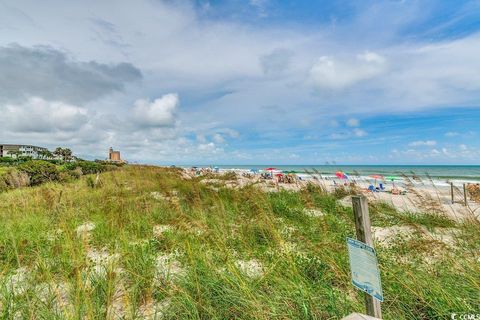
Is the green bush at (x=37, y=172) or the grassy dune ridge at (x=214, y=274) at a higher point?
the green bush at (x=37, y=172)

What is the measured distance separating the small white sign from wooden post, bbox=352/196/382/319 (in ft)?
0.46

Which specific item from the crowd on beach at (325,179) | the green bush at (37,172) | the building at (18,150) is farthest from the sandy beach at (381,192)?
the building at (18,150)

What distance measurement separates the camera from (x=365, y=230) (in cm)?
191

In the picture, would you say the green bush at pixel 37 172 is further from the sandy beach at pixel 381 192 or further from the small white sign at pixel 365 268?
the small white sign at pixel 365 268

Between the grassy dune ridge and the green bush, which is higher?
the green bush

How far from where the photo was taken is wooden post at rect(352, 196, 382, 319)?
73.5 inches

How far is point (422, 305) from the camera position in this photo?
2537mm

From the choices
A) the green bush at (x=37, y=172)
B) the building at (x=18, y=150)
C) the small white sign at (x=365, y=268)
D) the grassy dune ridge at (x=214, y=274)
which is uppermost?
the building at (x=18, y=150)

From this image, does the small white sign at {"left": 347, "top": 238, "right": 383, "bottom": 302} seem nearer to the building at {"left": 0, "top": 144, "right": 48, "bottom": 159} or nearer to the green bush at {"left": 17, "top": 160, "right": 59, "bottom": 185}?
the green bush at {"left": 17, "top": 160, "right": 59, "bottom": 185}

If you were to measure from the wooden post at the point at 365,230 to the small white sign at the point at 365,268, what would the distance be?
0.14m

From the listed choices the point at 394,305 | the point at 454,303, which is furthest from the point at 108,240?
the point at 454,303

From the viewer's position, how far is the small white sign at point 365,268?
167 centimetres

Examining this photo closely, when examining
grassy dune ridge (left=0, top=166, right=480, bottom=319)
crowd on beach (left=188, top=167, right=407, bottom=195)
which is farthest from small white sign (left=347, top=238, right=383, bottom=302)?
crowd on beach (left=188, top=167, right=407, bottom=195)

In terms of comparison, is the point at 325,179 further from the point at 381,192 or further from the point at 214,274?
the point at 214,274
